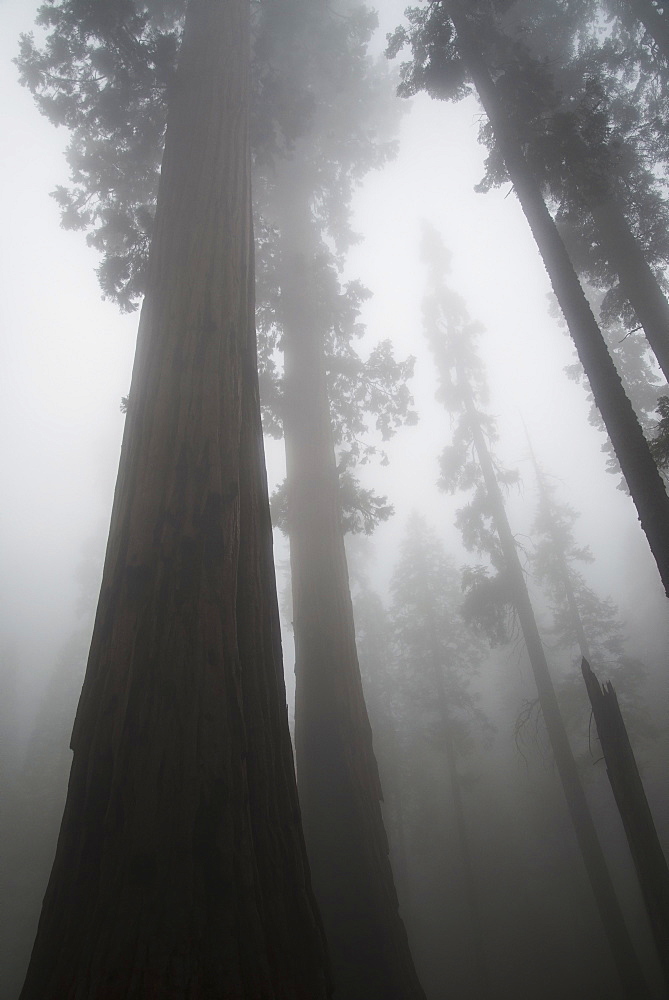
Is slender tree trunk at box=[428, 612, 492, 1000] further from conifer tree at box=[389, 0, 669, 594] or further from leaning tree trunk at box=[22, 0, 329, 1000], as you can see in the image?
leaning tree trunk at box=[22, 0, 329, 1000]

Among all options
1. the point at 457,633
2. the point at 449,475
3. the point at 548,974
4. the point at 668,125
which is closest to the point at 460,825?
the point at 548,974

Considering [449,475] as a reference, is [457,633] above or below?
below

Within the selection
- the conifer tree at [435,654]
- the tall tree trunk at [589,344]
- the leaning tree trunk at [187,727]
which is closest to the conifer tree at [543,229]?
the tall tree trunk at [589,344]

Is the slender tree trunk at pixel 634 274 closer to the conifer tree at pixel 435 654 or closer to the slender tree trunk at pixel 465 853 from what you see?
the conifer tree at pixel 435 654

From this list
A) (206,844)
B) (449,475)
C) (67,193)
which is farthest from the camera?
(449,475)

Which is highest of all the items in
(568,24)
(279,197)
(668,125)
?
(568,24)

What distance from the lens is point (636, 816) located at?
463 centimetres

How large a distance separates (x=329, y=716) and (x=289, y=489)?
3.31m

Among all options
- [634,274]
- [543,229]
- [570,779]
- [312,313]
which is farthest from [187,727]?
[570,779]

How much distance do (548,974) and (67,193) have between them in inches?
1110

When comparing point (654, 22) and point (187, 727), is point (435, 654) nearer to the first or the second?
point (187, 727)

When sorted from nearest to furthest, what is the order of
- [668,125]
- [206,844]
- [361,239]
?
[206,844]
[668,125]
[361,239]

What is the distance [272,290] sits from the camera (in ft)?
28.9

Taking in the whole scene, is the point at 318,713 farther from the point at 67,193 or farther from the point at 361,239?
the point at 361,239
